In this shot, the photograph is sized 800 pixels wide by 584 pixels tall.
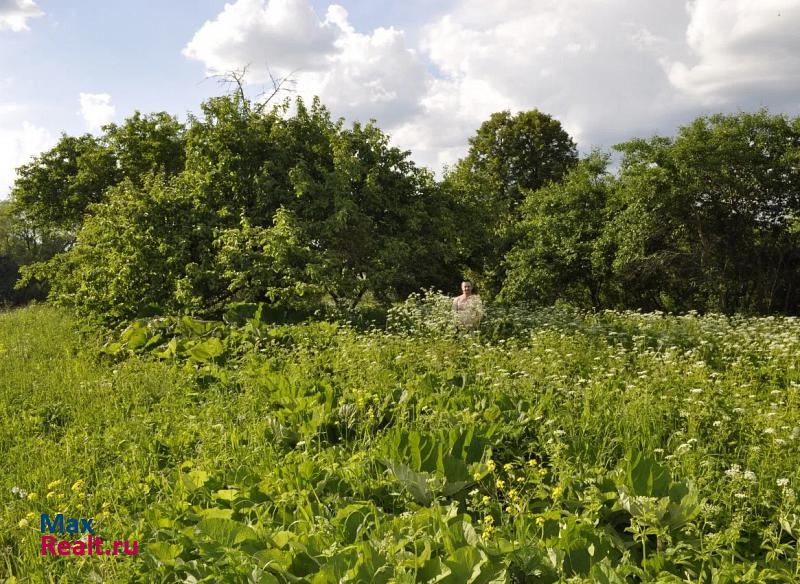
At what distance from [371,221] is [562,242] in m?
9.09

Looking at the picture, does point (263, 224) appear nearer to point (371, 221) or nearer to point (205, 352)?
point (371, 221)

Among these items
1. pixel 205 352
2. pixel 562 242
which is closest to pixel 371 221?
pixel 205 352

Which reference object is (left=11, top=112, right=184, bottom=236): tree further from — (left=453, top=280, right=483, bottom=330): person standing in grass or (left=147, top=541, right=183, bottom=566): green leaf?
(left=147, top=541, right=183, bottom=566): green leaf

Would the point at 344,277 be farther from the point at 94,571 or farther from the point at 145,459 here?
the point at 94,571

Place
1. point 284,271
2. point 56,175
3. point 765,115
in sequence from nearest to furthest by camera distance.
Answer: point 284,271, point 765,115, point 56,175

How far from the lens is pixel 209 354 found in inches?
330

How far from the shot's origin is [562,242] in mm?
20750

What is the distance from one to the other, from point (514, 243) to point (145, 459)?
19301 mm

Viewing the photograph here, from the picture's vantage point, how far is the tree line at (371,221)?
12.8 m

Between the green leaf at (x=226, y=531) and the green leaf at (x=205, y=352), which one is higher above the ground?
the green leaf at (x=205, y=352)

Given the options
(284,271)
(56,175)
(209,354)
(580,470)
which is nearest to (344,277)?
(284,271)
